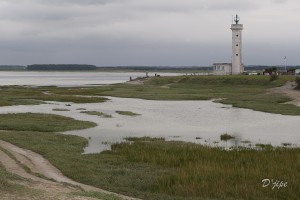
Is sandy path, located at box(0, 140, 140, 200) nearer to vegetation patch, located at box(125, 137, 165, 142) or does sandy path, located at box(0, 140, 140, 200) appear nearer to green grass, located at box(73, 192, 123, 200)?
green grass, located at box(73, 192, 123, 200)

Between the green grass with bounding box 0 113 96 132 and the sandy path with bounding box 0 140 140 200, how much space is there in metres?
8.01

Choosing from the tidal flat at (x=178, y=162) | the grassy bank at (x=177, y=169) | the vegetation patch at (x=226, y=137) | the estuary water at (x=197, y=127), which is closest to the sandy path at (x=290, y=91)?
the estuary water at (x=197, y=127)

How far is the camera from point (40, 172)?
19.8m

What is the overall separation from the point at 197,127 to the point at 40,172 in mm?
19680

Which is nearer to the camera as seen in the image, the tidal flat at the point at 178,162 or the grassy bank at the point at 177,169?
the grassy bank at the point at 177,169

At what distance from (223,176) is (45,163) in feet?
28.0

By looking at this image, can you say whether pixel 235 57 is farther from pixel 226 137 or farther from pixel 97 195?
pixel 97 195

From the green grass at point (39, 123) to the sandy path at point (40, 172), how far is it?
26.3 feet

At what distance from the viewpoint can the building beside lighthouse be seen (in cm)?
10444

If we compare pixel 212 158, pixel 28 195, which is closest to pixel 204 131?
pixel 212 158

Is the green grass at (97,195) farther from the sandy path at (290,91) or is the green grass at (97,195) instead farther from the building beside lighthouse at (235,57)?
the building beside lighthouse at (235,57)

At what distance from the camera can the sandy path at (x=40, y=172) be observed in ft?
50.6
